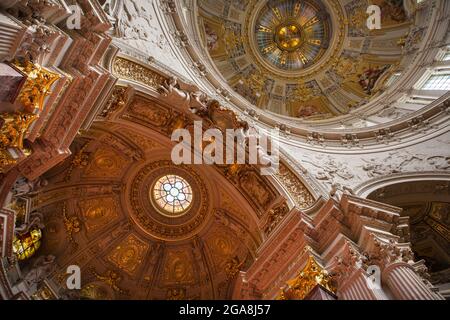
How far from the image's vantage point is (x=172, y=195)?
49.2ft

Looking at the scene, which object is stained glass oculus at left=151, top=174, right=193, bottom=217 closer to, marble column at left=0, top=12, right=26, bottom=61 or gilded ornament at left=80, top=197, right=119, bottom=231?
gilded ornament at left=80, top=197, right=119, bottom=231

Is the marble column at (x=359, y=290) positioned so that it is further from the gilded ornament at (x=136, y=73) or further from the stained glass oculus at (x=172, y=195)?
the stained glass oculus at (x=172, y=195)

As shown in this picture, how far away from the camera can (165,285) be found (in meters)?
14.8

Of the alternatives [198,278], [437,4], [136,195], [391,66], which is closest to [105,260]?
[136,195]

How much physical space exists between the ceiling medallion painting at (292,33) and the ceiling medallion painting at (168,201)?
12.3 m

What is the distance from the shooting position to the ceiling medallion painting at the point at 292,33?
74.9 feet

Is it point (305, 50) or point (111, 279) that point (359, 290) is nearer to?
point (111, 279)

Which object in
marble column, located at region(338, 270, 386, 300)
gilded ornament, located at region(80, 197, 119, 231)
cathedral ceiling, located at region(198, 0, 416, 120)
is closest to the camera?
marble column, located at region(338, 270, 386, 300)

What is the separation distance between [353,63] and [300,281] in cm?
1742

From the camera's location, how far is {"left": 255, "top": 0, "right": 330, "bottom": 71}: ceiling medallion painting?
899 inches

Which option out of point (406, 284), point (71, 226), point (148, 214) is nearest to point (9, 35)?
point (406, 284)

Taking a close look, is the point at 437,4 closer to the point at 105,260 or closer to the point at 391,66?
the point at 391,66

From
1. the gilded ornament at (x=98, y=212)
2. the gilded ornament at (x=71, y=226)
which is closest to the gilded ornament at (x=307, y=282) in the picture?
the gilded ornament at (x=98, y=212)

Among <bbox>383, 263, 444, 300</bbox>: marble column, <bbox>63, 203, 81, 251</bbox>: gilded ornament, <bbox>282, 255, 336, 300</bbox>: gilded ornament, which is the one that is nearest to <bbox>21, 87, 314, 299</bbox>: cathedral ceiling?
<bbox>63, 203, 81, 251</bbox>: gilded ornament
